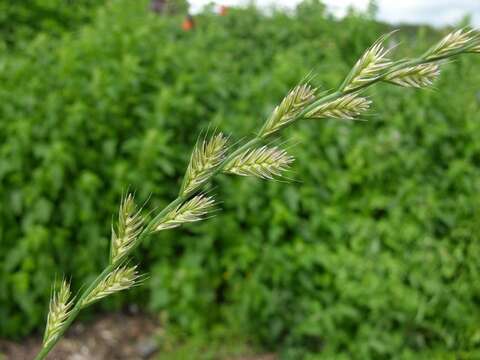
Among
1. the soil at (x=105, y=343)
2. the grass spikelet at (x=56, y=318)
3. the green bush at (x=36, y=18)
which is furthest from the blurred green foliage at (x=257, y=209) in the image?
the grass spikelet at (x=56, y=318)

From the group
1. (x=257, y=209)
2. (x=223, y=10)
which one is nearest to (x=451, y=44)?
(x=257, y=209)

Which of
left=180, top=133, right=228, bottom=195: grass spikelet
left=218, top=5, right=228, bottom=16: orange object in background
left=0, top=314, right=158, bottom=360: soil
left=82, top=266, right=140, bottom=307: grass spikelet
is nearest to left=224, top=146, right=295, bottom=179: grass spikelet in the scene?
left=180, top=133, right=228, bottom=195: grass spikelet

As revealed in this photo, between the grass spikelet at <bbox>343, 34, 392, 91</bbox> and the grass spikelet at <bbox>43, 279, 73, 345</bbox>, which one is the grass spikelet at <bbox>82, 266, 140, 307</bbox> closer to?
the grass spikelet at <bbox>43, 279, 73, 345</bbox>

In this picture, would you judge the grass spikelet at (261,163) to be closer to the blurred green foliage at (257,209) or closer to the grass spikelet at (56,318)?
the grass spikelet at (56,318)

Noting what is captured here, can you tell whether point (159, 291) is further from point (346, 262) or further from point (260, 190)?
point (346, 262)

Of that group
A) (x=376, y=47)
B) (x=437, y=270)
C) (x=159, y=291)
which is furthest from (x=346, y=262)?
(x=376, y=47)

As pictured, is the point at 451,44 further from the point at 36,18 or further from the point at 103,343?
the point at 36,18

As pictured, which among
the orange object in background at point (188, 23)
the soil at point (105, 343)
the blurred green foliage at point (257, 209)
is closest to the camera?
the blurred green foliage at point (257, 209)
